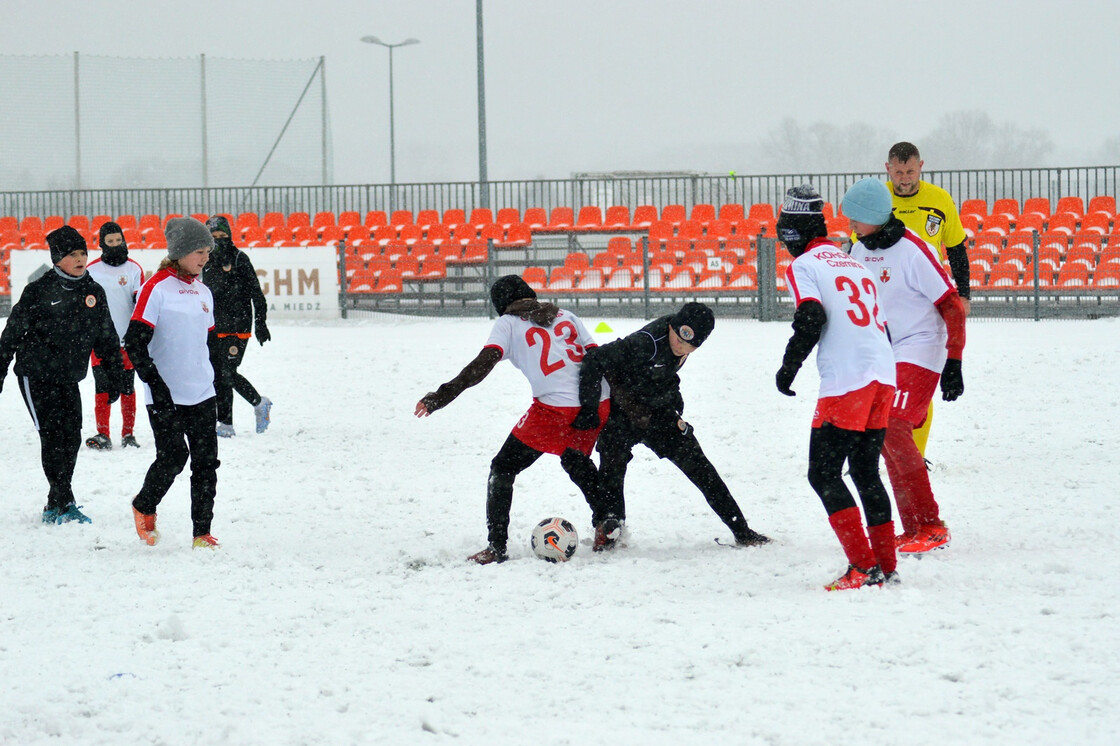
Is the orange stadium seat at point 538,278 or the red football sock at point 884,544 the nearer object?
the red football sock at point 884,544

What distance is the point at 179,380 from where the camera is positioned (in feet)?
18.6

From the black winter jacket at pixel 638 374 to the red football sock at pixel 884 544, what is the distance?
108 cm

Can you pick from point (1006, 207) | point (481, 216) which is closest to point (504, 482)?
point (481, 216)

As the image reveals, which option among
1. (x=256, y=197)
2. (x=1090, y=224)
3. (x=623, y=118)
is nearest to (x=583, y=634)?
(x=1090, y=224)

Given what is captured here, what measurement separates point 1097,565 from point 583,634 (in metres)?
2.28

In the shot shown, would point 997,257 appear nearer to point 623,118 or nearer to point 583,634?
point 583,634

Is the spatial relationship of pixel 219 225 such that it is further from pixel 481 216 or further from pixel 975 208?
pixel 975 208

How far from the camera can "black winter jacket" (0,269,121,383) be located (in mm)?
6246

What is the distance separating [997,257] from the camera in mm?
17281

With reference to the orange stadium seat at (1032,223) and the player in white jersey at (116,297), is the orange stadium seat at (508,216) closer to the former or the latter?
the orange stadium seat at (1032,223)

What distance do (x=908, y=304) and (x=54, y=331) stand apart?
14.6 feet

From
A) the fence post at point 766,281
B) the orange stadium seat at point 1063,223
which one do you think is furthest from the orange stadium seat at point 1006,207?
the fence post at point 766,281

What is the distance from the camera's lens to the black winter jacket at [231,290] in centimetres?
904

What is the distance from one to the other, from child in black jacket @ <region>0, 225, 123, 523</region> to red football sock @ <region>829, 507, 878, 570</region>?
403cm
